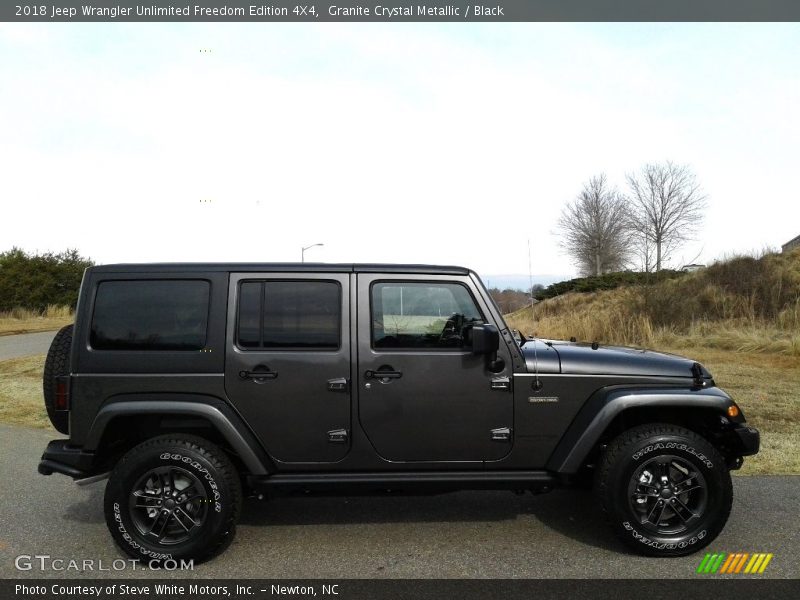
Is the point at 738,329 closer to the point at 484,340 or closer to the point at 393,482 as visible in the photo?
the point at 484,340

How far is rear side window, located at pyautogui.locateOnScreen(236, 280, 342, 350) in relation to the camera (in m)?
4.11

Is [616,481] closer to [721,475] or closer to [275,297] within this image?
[721,475]

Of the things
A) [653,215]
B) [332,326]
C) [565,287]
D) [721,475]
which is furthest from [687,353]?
[653,215]

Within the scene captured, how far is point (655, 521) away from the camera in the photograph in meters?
3.98

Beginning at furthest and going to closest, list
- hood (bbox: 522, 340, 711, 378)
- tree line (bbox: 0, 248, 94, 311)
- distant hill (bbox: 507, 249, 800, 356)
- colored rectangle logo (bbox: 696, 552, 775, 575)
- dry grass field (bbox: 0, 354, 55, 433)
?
tree line (bbox: 0, 248, 94, 311)
distant hill (bbox: 507, 249, 800, 356)
dry grass field (bbox: 0, 354, 55, 433)
hood (bbox: 522, 340, 711, 378)
colored rectangle logo (bbox: 696, 552, 775, 575)

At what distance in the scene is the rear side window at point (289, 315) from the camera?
162 inches

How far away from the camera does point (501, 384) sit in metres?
4.07

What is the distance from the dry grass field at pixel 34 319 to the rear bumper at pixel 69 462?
25385 mm

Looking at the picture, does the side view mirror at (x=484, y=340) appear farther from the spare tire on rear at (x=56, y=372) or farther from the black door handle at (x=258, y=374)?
the spare tire on rear at (x=56, y=372)

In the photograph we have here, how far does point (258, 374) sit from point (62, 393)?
1.27m

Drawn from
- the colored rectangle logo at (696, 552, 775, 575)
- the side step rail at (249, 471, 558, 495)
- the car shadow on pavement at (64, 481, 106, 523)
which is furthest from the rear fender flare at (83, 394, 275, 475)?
the colored rectangle logo at (696, 552, 775, 575)
